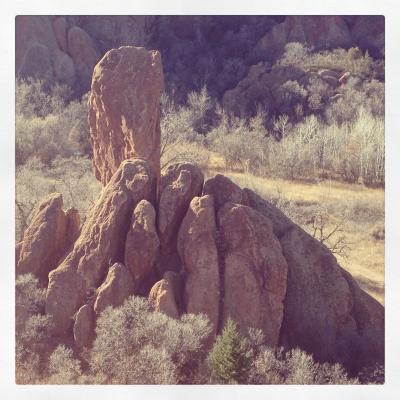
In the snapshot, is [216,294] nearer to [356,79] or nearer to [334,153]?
[334,153]

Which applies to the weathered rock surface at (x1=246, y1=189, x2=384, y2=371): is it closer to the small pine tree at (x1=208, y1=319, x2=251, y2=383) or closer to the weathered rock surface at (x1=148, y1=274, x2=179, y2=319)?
the small pine tree at (x1=208, y1=319, x2=251, y2=383)

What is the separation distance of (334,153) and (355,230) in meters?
5.97

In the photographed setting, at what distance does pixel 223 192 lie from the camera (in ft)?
28.9

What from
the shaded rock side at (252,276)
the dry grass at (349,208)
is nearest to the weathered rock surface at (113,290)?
the shaded rock side at (252,276)

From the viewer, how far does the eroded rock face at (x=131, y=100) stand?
9633 millimetres

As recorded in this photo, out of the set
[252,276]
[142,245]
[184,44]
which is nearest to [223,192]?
[252,276]

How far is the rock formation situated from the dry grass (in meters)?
2.10

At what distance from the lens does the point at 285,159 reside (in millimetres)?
20547

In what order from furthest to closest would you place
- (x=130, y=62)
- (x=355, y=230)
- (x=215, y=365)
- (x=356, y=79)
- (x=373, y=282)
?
(x=356, y=79)
(x=355, y=230)
(x=373, y=282)
(x=130, y=62)
(x=215, y=365)

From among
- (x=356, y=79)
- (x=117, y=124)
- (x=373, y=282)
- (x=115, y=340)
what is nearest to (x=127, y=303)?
(x=115, y=340)

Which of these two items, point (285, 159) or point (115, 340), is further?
point (285, 159)

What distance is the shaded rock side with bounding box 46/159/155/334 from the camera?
27.6 ft

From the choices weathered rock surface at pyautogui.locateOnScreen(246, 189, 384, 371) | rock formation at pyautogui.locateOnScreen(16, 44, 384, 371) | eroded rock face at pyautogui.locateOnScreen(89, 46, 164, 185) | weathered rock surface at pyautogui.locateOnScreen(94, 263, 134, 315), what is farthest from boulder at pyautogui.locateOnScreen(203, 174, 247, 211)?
weathered rock surface at pyautogui.locateOnScreen(94, 263, 134, 315)

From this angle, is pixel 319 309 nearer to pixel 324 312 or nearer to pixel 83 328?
pixel 324 312
